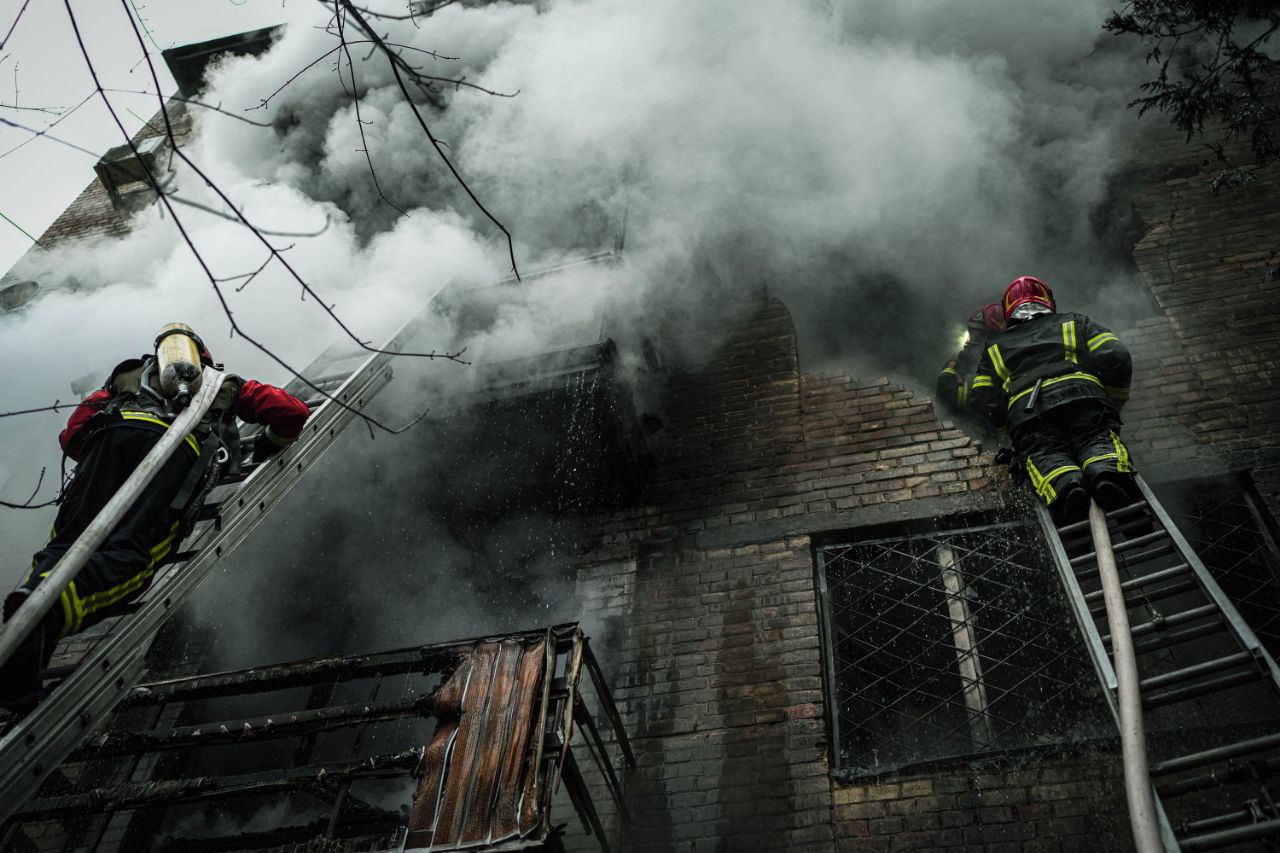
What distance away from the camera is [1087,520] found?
391 centimetres

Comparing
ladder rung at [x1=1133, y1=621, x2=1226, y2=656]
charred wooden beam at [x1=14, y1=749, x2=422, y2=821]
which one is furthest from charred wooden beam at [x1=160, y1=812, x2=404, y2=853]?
ladder rung at [x1=1133, y1=621, x2=1226, y2=656]

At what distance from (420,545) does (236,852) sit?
2577 millimetres

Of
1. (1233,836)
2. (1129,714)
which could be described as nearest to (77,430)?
(1129,714)

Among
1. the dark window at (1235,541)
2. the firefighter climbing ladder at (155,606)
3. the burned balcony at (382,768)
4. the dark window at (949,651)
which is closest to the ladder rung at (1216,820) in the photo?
the dark window at (949,651)

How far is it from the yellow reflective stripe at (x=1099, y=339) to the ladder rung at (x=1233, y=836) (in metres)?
2.62

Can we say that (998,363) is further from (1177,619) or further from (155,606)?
(155,606)

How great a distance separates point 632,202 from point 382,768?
5.13 m

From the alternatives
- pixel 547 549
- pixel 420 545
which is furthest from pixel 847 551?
pixel 420 545

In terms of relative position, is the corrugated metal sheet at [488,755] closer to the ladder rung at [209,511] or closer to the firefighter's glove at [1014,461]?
the ladder rung at [209,511]

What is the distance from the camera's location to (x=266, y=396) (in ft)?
12.6

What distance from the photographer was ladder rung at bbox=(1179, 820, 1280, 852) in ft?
7.67

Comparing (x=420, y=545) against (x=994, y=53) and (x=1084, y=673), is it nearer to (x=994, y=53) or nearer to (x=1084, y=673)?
(x=1084, y=673)

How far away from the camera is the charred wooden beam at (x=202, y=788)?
11.9 ft

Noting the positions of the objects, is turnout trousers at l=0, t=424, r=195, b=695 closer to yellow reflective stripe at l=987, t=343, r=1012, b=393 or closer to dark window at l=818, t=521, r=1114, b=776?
dark window at l=818, t=521, r=1114, b=776
